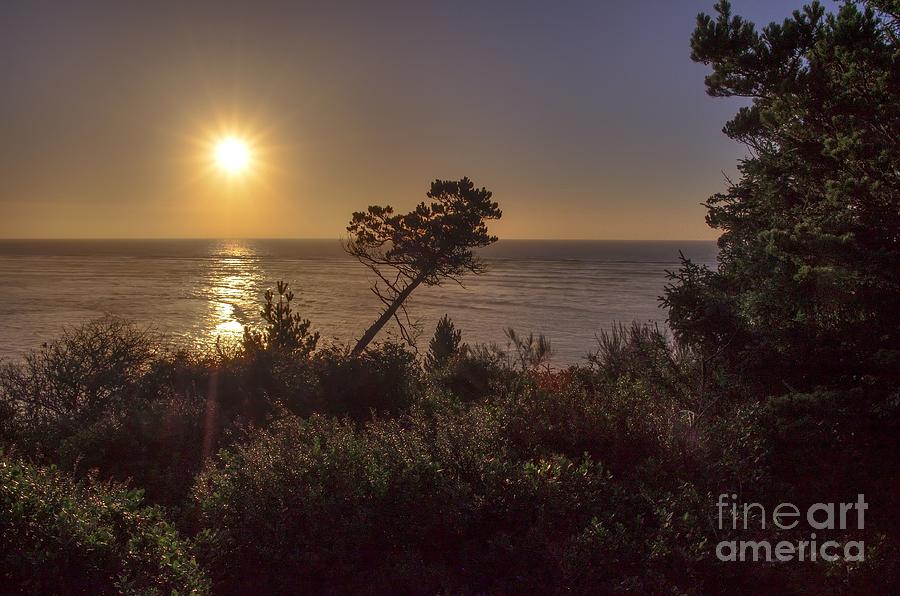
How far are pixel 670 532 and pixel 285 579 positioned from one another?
3206mm

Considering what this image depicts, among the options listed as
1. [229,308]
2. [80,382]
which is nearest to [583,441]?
[80,382]

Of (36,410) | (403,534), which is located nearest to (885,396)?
(403,534)

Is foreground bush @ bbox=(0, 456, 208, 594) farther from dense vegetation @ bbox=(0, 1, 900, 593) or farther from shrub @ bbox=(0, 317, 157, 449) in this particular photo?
shrub @ bbox=(0, 317, 157, 449)

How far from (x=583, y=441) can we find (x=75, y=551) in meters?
5.13

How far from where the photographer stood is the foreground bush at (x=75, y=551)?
367cm

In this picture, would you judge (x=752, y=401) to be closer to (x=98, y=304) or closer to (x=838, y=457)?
(x=838, y=457)

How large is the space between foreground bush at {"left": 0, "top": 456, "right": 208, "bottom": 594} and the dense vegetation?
17 millimetres

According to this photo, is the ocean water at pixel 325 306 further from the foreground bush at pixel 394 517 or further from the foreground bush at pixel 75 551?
the foreground bush at pixel 75 551

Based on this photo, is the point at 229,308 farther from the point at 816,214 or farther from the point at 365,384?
the point at 816,214

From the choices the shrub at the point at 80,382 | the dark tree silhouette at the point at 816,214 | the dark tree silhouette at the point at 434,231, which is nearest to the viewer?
the dark tree silhouette at the point at 816,214

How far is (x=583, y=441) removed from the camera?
265 inches

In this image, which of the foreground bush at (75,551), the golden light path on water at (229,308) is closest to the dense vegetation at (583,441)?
the foreground bush at (75,551)

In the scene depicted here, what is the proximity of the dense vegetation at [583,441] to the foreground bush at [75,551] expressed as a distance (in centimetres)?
2

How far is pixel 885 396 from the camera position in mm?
6957
